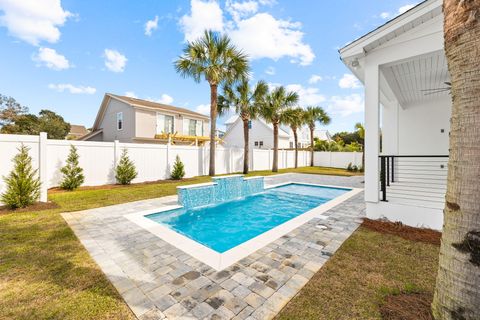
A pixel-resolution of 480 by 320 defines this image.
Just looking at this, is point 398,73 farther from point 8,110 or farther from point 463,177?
point 8,110

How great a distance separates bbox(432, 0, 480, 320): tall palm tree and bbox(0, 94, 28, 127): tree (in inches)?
1707

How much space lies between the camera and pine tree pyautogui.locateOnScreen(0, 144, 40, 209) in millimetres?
6273

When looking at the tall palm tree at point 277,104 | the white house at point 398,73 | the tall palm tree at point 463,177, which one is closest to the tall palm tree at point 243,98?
the tall palm tree at point 277,104

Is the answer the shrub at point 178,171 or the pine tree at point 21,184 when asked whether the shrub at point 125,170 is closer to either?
the shrub at point 178,171

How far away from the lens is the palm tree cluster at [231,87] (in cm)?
1373

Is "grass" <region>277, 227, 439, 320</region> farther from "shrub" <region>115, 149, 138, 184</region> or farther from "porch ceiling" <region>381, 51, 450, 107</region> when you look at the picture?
"shrub" <region>115, 149, 138, 184</region>

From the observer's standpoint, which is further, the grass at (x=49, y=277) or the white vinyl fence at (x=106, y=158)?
the white vinyl fence at (x=106, y=158)

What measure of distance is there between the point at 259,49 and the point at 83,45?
1168 cm

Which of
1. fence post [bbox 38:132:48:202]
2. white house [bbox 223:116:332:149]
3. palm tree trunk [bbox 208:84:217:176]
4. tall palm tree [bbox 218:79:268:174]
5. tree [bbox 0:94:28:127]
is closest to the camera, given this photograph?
fence post [bbox 38:132:48:202]

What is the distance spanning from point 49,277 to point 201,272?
213cm

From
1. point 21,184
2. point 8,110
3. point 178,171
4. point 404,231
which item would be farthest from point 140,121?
point 8,110

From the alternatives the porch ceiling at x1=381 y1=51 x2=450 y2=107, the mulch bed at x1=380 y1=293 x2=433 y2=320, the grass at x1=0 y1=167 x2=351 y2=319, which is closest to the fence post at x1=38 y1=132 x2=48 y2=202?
the grass at x1=0 y1=167 x2=351 y2=319

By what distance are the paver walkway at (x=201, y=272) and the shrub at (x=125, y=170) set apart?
631cm

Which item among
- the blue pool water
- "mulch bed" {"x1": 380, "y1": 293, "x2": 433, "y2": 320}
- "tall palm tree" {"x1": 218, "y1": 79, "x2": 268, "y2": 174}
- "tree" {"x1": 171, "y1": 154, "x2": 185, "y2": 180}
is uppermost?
"tall palm tree" {"x1": 218, "y1": 79, "x2": 268, "y2": 174}
